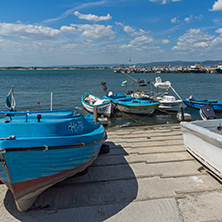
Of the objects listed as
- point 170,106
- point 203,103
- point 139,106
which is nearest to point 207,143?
point 139,106

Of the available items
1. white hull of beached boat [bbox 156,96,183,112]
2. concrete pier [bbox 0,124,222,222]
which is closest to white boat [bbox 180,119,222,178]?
concrete pier [bbox 0,124,222,222]

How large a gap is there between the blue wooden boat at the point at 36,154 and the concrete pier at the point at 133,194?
0.44m

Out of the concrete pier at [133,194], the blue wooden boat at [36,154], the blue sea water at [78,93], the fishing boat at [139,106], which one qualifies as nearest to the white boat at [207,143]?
the concrete pier at [133,194]

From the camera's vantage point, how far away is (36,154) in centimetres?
412

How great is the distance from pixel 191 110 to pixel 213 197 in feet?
73.8

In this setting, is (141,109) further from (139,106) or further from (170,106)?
(170,106)

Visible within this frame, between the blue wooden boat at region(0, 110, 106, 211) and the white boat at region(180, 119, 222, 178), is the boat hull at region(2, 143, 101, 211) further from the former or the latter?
the white boat at region(180, 119, 222, 178)

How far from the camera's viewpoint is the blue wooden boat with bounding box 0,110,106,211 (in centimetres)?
396

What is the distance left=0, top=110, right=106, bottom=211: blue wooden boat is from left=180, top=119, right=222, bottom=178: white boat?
2.96m

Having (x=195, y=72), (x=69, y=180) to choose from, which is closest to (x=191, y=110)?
(x=69, y=180)

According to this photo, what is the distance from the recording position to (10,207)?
174 inches

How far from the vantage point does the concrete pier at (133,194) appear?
4.11 meters

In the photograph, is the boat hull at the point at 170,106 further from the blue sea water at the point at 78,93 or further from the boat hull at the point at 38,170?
the boat hull at the point at 38,170

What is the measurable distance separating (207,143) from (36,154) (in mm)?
4050
